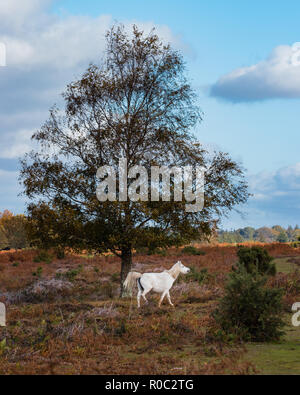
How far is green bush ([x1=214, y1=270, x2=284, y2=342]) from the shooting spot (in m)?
11.7

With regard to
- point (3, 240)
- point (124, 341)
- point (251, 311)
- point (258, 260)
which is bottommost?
point (124, 341)

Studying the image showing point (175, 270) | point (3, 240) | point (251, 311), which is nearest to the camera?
point (251, 311)

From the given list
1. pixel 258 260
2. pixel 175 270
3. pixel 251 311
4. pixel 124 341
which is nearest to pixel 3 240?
pixel 258 260

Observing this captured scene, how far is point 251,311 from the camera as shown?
11.9m

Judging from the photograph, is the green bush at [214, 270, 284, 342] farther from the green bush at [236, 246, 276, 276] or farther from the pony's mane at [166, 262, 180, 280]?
the green bush at [236, 246, 276, 276]

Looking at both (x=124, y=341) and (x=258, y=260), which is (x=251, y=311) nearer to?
(x=124, y=341)

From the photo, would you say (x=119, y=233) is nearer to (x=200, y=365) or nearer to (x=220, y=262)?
(x=200, y=365)

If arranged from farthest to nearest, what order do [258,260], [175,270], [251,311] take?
[258,260] < [175,270] < [251,311]

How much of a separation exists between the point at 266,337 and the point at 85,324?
4305mm

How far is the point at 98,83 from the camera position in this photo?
2019 cm

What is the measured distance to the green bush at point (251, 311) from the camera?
1166 cm

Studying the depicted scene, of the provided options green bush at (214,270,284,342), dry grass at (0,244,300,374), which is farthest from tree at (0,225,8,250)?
green bush at (214,270,284,342)

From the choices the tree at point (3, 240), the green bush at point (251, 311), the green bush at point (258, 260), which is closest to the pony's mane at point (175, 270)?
the green bush at point (251, 311)
